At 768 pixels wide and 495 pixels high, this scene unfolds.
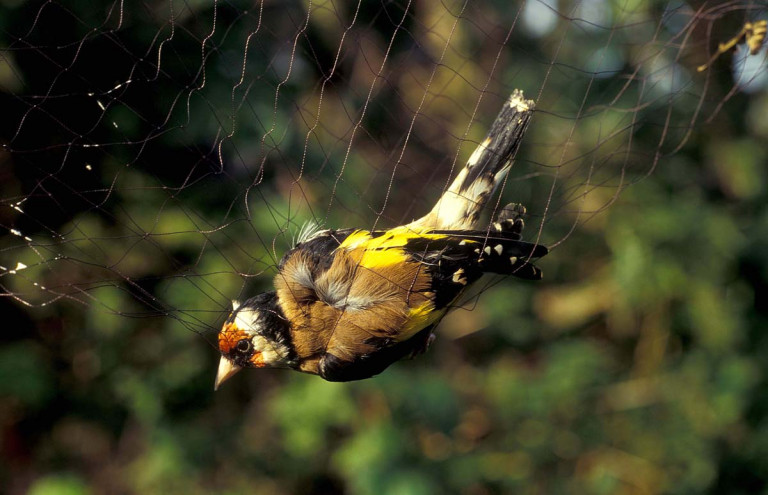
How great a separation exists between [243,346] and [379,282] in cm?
37

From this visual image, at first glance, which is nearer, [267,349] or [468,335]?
[267,349]

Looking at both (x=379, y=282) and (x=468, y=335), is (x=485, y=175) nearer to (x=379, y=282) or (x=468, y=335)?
(x=379, y=282)

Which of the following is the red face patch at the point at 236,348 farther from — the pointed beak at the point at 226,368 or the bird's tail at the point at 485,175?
the bird's tail at the point at 485,175

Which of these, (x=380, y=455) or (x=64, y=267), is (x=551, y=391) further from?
(x=64, y=267)

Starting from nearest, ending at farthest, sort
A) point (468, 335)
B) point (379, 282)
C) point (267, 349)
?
point (379, 282)
point (267, 349)
point (468, 335)

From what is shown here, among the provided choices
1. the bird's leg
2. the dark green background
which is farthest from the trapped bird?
the dark green background

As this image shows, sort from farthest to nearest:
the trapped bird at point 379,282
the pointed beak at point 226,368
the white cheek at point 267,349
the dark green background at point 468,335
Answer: the dark green background at point 468,335, the pointed beak at point 226,368, the white cheek at point 267,349, the trapped bird at point 379,282

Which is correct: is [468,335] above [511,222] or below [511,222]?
above

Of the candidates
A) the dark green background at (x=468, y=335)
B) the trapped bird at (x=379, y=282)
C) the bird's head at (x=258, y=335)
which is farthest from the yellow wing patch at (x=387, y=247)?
the dark green background at (x=468, y=335)

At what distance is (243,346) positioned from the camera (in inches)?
68.3

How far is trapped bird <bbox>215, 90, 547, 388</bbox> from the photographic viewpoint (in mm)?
1559

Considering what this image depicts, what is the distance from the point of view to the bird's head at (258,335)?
165cm

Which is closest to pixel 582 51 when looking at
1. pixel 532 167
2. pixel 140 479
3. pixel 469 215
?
pixel 532 167

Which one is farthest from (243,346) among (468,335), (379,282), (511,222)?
(468,335)
